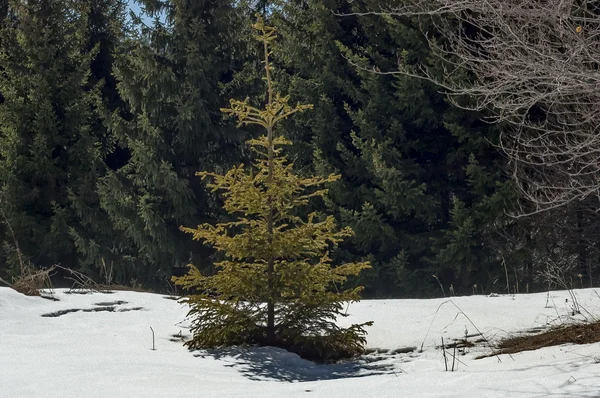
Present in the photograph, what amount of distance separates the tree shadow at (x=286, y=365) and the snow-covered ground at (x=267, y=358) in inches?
0.5

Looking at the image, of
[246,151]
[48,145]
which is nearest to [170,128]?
[246,151]

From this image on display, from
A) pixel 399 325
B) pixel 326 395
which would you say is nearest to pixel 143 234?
pixel 399 325

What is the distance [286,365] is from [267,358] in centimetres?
21

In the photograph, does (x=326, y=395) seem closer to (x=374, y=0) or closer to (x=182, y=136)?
(x=374, y=0)

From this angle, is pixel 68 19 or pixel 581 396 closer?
pixel 581 396

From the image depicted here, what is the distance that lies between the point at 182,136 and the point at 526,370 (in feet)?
49.7

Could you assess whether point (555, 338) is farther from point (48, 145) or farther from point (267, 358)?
point (48, 145)

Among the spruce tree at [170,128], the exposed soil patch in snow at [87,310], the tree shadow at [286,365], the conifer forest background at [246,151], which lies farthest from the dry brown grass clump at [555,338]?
the spruce tree at [170,128]

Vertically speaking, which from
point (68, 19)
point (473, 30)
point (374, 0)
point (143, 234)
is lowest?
point (143, 234)

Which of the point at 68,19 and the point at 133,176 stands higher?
the point at 68,19

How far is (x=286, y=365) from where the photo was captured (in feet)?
22.6

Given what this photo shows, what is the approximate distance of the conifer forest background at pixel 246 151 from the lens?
16547 mm

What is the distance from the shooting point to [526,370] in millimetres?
5441

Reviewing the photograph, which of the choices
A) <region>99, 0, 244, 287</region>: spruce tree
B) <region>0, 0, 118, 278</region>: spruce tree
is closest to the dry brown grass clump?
<region>99, 0, 244, 287</region>: spruce tree
